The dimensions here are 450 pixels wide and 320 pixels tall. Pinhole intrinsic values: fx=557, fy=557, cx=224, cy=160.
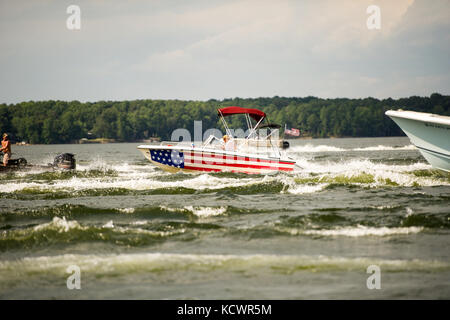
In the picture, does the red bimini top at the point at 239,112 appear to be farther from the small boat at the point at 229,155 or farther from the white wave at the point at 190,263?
the white wave at the point at 190,263

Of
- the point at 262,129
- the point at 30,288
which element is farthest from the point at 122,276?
the point at 262,129

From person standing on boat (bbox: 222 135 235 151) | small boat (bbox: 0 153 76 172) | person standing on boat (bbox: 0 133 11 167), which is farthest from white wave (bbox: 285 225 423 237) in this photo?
person standing on boat (bbox: 0 133 11 167)

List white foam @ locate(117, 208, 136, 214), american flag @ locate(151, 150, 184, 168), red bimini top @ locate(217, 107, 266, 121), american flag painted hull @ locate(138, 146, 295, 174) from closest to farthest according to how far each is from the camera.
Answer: white foam @ locate(117, 208, 136, 214)
american flag painted hull @ locate(138, 146, 295, 174)
american flag @ locate(151, 150, 184, 168)
red bimini top @ locate(217, 107, 266, 121)

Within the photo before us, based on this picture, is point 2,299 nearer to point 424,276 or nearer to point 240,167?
point 424,276

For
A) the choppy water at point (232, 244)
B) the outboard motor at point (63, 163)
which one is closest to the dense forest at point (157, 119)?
the outboard motor at point (63, 163)

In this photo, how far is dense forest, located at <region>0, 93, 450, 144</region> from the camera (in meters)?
160

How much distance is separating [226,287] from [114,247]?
329cm

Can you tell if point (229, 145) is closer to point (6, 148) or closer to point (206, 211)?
point (6, 148)

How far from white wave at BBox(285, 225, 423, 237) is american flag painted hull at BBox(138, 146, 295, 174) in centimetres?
1455

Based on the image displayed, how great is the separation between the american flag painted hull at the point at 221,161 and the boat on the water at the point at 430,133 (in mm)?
6815

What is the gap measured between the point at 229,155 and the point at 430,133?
31.5 ft

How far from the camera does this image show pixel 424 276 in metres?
8.27

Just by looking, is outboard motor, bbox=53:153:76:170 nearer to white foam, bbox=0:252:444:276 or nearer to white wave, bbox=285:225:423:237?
white foam, bbox=0:252:444:276
